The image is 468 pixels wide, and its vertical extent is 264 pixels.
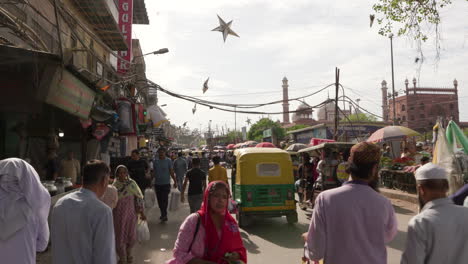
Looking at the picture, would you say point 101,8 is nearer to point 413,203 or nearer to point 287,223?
point 287,223

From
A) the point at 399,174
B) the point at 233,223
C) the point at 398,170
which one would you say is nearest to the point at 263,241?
the point at 233,223

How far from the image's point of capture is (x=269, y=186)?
9445 millimetres

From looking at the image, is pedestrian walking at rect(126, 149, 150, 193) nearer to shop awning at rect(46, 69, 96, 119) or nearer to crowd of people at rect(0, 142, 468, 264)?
shop awning at rect(46, 69, 96, 119)

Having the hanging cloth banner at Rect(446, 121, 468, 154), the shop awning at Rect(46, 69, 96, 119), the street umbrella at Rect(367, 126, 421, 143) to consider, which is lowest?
the hanging cloth banner at Rect(446, 121, 468, 154)

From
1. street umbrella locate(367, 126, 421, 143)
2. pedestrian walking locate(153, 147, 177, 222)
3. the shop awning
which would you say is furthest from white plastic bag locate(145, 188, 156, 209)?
street umbrella locate(367, 126, 421, 143)

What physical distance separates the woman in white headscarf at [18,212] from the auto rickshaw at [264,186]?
21.7ft

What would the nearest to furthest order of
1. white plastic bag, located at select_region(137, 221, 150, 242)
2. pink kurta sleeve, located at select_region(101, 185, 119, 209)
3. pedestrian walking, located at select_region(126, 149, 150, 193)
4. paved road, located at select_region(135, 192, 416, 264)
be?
pink kurta sleeve, located at select_region(101, 185, 119, 209), white plastic bag, located at select_region(137, 221, 150, 242), paved road, located at select_region(135, 192, 416, 264), pedestrian walking, located at select_region(126, 149, 150, 193)

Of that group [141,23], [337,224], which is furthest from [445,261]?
[141,23]

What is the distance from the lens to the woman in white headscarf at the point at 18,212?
112 inches

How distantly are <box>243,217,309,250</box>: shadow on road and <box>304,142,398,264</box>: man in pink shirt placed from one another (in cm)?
461

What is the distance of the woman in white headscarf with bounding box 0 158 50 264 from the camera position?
9.32 feet

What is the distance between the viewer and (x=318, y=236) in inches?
109

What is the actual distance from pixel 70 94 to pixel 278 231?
5698mm

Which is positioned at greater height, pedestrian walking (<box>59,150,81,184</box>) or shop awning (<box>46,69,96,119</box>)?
shop awning (<box>46,69,96,119</box>)
